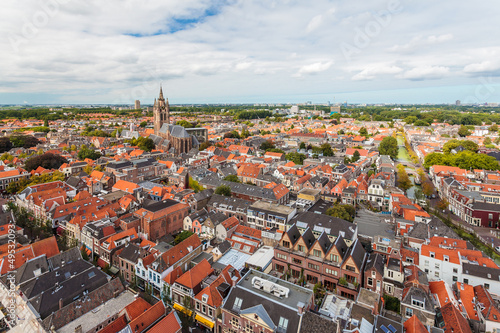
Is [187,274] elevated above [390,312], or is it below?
above

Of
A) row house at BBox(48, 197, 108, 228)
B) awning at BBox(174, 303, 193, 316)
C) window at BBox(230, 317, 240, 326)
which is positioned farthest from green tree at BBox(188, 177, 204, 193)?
window at BBox(230, 317, 240, 326)

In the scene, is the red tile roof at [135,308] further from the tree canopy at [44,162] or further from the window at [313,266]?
the tree canopy at [44,162]

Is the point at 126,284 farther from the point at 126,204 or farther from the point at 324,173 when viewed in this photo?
the point at 324,173

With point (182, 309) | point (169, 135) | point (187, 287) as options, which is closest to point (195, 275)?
point (187, 287)

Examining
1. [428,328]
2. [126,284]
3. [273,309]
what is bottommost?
[126,284]

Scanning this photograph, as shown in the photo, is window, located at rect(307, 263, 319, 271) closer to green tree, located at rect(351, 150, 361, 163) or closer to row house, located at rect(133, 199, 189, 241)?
row house, located at rect(133, 199, 189, 241)

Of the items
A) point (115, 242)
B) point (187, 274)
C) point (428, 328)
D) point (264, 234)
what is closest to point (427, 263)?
point (428, 328)
